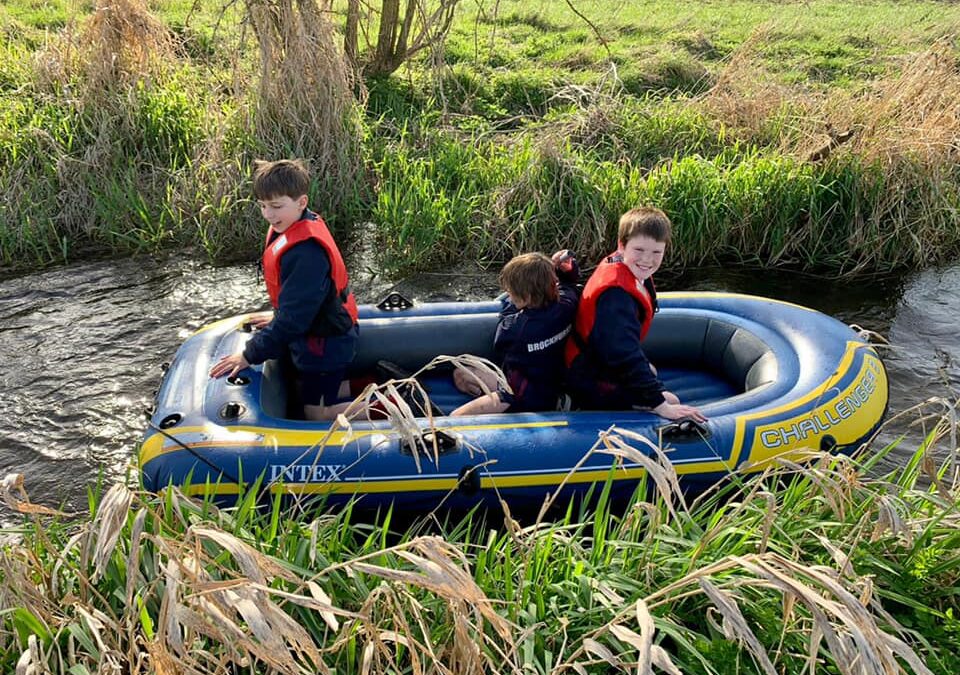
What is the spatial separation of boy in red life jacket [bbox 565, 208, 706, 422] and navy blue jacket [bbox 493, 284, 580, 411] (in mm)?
101

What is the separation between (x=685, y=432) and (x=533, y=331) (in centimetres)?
74

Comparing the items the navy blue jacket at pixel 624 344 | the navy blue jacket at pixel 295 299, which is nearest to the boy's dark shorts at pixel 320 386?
the navy blue jacket at pixel 295 299

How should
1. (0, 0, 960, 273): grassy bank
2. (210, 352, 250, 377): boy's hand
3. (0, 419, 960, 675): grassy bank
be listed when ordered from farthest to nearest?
(0, 0, 960, 273): grassy bank → (210, 352, 250, 377): boy's hand → (0, 419, 960, 675): grassy bank

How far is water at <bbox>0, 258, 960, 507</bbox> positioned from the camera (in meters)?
4.11

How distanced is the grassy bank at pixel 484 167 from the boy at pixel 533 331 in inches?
91.7

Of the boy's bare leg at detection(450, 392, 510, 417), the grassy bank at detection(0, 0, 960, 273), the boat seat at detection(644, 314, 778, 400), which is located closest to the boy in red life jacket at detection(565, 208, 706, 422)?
the boy's bare leg at detection(450, 392, 510, 417)

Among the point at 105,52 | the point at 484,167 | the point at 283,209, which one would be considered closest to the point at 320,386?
the point at 283,209

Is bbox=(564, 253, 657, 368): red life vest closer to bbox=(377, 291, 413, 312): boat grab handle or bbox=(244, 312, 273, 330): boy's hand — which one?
bbox=(377, 291, 413, 312): boat grab handle

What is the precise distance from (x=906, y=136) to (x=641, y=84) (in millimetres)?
3377

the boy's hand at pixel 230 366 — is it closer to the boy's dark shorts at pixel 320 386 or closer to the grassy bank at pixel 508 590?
the boy's dark shorts at pixel 320 386

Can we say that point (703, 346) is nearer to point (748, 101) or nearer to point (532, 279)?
point (532, 279)

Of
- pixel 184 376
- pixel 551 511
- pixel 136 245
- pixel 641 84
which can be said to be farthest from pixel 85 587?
pixel 641 84

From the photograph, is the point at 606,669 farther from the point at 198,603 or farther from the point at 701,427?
the point at 701,427

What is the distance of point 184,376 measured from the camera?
12.2 feet
